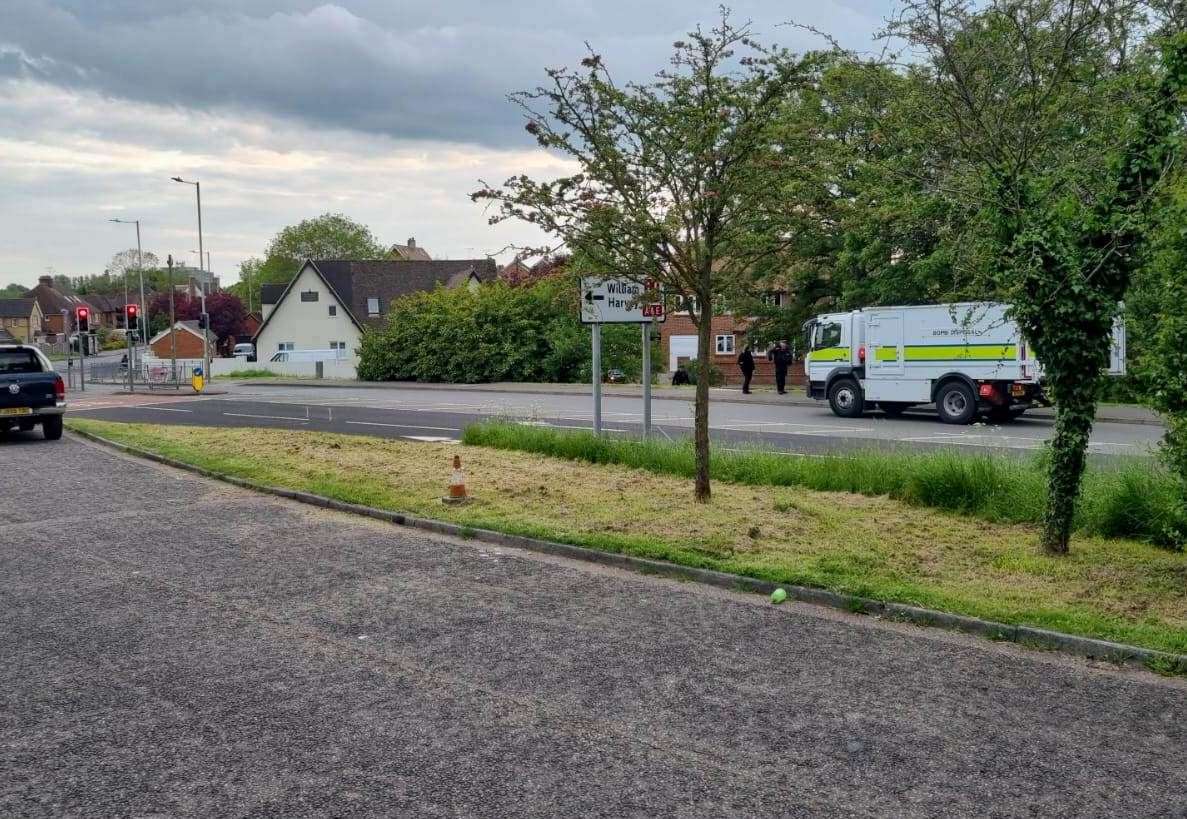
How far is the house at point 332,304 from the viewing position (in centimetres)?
7400

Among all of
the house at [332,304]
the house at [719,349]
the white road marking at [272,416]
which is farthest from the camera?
the house at [332,304]

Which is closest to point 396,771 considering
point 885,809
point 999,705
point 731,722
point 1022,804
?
point 731,722

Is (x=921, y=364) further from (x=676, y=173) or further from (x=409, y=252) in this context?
(x=409, y=252)

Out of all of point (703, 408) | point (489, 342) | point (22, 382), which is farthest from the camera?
point (489, 342)

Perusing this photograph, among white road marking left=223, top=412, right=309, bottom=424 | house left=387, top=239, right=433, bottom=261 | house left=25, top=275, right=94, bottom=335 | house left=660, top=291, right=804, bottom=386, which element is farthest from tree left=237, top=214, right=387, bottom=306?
white road marking left=223, top=412, right=309, bottom=424

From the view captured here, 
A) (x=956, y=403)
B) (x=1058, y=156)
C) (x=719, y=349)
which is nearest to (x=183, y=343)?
(x=719, y=349)

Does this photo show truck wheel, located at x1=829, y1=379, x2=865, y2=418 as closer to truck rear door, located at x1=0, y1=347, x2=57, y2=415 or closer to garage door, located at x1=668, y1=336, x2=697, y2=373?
truck rear door, located at x1=0, y1=347, x2=57, y2=415

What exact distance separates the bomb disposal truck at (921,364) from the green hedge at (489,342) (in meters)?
17.3

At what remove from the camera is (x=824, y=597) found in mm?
7547

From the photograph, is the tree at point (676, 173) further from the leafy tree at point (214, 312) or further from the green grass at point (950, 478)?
the leafy tree at point (214, 312)

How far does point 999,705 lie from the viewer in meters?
5.50

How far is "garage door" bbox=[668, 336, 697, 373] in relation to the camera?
59.5 m

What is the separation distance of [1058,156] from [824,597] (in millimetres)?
4394

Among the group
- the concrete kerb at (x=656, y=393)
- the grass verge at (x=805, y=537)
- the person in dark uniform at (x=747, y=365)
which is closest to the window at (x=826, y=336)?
the concrete kerb at (x=656, y=393)
